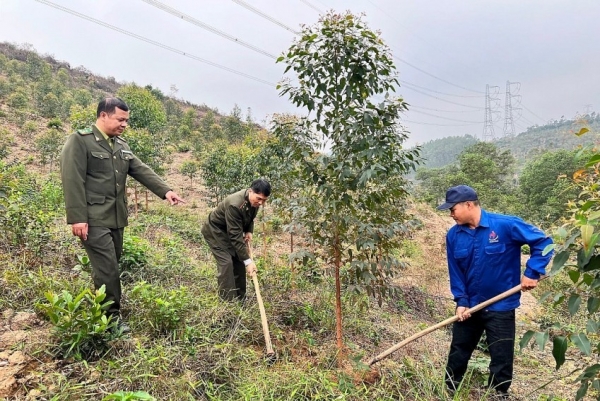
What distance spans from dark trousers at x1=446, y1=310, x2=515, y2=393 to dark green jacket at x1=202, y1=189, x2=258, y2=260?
196cm

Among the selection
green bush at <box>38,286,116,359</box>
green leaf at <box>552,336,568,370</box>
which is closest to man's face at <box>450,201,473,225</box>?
green leaf at <box>552,336,568,370</box>

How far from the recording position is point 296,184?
3.09 m

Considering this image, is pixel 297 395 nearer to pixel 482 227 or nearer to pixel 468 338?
pixel 468 338

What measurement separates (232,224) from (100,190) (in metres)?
1.22

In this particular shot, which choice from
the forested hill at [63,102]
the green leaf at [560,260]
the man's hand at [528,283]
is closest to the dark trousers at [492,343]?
the man's hand at [528,283]

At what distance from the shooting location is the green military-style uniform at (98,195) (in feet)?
8.09

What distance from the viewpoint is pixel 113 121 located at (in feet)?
8.77

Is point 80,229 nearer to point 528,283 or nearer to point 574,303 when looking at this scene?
point 574,303

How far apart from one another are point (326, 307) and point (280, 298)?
1.78 ft

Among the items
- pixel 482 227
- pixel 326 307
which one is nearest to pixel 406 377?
pixel 482 227

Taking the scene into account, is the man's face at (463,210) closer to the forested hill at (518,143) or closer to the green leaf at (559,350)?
the green leaf at (559,350)

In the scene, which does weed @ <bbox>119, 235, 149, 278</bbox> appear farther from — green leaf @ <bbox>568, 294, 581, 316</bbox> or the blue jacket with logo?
green leaf @ <bbox>568, 294, 581, 316</bbox>

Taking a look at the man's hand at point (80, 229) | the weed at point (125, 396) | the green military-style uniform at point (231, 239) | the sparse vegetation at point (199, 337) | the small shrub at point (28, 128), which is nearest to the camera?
the weed at point (125, 396)

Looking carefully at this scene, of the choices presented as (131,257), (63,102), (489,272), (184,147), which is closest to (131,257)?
(131,257)
